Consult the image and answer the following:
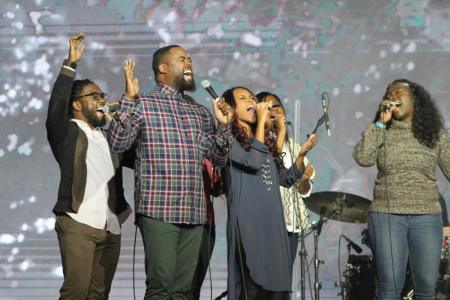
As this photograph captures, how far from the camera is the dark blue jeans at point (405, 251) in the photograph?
13.5 feet

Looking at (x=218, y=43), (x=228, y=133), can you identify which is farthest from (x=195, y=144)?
(x=218, y=43)

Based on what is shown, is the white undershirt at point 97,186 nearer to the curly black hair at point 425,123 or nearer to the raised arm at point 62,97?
the raised arm at point 62,97

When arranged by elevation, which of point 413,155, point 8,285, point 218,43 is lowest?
point 8,285

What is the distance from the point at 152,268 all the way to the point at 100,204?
0.63 meters

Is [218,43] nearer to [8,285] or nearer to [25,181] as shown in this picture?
[25,181]

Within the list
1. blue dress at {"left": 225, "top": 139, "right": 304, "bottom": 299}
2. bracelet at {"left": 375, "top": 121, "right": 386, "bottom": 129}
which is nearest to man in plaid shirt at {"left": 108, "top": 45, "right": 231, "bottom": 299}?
blue dress at {"left": 225, "top": 139, "right": 304, "bottom": 299}

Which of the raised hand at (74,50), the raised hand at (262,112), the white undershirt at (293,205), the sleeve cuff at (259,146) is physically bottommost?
the white undershirt at (293,205)

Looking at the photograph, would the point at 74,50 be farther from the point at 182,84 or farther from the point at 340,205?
the point at 340,205

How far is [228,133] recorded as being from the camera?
3.79 m

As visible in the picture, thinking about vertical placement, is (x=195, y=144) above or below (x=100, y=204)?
above

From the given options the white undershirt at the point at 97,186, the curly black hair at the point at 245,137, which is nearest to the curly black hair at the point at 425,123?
the curly black hair at the point at 245,137

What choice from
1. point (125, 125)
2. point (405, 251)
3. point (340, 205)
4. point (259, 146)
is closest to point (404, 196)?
point (405, 251)

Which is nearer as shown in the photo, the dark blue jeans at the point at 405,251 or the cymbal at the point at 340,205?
the dark blue jeans at the point at 405,251

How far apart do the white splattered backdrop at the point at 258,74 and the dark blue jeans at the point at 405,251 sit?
191cm
